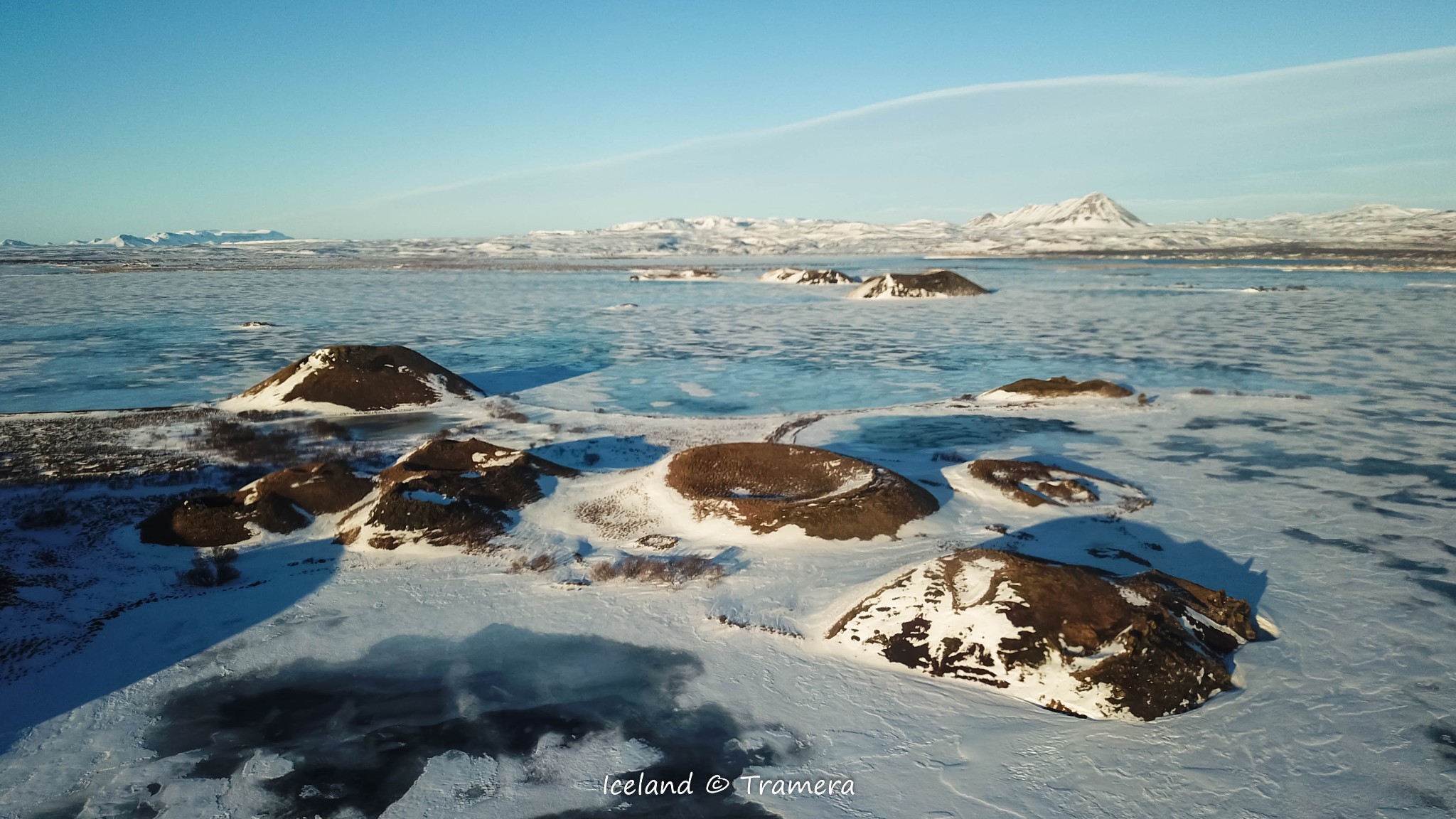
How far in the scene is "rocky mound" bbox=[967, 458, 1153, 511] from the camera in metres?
10.7

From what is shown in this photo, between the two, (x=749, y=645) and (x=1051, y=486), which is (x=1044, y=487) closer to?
(x=1051, y=486)

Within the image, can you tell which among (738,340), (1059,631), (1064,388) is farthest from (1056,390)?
(738,340)

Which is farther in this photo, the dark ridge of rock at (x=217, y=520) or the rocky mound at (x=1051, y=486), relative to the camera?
the rocky mound at (x=1051, y=486)

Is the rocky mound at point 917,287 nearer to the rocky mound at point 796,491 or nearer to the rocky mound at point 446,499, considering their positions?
the rocky mound at point 796,491

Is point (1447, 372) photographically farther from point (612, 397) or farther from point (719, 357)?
point (612, 397)

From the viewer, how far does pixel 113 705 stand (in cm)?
633

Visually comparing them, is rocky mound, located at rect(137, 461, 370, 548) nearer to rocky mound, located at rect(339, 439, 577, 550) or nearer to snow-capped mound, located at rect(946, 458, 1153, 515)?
rocky mound, located at rect(339, 439, 577, 550)

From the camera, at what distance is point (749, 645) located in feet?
24.0

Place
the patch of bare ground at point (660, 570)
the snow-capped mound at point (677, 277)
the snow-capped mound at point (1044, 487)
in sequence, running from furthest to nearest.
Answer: the snow-capped mound at point (677, 277), the snow-capped mound at point (1044, 487), the patch of bare ground at point (660, 570)

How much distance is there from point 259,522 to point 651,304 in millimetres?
34853

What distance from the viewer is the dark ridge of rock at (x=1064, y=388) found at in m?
17.8

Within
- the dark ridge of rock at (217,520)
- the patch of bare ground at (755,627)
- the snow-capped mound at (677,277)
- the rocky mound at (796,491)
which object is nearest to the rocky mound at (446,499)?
the dark ridge of rock at (217,520)

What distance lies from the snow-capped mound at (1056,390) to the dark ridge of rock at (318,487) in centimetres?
1315

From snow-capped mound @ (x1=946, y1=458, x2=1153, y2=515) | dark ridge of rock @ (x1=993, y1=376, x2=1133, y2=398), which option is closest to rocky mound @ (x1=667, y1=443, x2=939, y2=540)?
snow-capped mound @ (x1=946, y1=458, x2=1153, y2=515)
